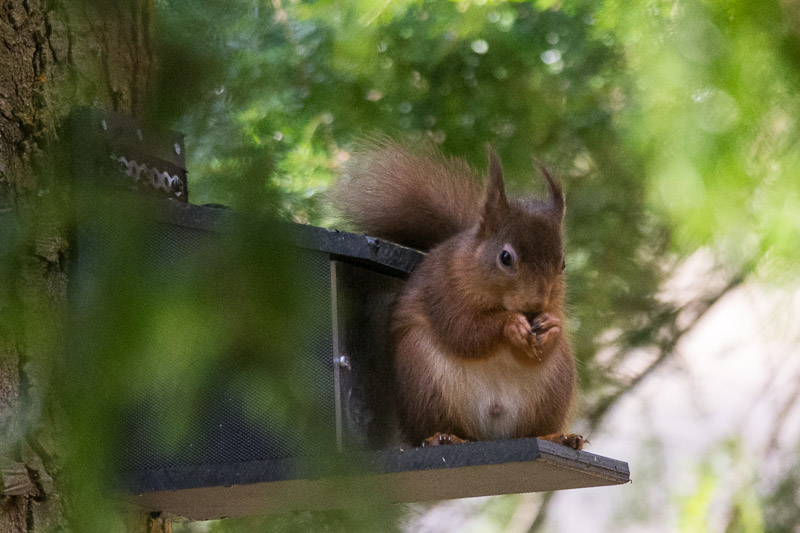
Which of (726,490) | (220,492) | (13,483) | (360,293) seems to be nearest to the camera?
(13,483)

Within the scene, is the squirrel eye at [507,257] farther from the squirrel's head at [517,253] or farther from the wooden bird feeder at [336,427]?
the wooden bird feeder at [336,427]

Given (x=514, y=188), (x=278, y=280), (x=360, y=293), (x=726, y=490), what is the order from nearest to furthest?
(x=278, y=280) → (x=360, y=293) → (x=514, y=188) → (x=726, y=490)

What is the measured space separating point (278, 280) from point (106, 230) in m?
0.22

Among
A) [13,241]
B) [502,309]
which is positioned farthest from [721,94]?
[502,309]

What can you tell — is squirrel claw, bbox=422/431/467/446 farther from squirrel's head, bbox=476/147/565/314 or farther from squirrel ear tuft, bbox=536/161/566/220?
squirrel ear tuft, bbox=536/161/566/220

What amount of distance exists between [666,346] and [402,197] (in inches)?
84.2

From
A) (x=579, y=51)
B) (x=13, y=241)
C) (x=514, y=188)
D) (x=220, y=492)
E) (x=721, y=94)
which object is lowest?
(x=220, y=492)

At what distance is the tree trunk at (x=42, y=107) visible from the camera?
1.86 metres

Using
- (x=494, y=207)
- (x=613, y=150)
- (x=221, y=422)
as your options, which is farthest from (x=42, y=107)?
(x=613, y=150)

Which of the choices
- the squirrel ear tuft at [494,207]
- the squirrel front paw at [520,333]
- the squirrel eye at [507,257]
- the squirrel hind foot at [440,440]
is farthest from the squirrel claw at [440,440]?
the squirrel ear tuft at [494,207]

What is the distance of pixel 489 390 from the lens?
2.35m

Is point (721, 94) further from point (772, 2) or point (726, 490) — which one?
point (726, 490)

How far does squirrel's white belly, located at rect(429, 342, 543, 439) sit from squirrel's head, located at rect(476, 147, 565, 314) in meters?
0.15

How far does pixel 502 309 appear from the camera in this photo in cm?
234
